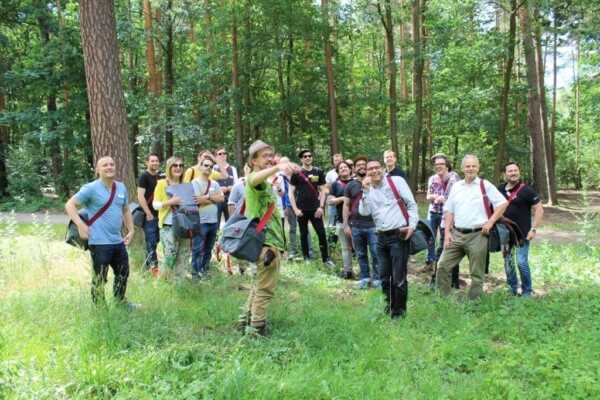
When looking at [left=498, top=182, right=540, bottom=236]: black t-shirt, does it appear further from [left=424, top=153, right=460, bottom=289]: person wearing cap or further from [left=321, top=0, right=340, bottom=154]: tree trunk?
[left=321, top=0, right=340, bottom=154]: tree trunk

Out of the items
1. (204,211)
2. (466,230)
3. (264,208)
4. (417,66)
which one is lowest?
(466,230)

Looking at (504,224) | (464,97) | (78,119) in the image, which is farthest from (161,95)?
(504,224)

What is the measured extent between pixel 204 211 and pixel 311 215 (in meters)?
2.24

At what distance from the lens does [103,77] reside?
708cm

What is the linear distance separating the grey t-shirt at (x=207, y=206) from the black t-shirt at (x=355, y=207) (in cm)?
208

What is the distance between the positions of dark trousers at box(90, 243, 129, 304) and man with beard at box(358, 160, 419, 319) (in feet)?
9.63

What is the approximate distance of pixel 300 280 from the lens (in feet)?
22.8

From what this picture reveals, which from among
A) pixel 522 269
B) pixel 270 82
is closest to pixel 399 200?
pixel 522 269

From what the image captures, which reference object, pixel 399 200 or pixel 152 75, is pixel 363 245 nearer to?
pixel 399 200

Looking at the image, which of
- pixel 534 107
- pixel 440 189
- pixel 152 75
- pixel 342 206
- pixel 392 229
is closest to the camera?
pixel 392 229

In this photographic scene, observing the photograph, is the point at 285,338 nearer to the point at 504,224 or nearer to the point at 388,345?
the point at 388,345

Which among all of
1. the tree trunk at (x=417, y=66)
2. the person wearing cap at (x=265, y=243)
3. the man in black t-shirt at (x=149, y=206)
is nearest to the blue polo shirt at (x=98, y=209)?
the person wearing cap at (x=265, y=243)

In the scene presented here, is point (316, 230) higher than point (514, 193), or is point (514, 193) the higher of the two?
point (514, 193)

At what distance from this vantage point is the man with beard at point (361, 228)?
22.5 feet
